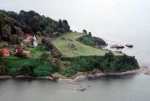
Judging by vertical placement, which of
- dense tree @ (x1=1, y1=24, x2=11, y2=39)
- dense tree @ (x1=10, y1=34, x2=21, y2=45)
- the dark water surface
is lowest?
the dark water surface

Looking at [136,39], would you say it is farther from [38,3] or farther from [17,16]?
[38,3]

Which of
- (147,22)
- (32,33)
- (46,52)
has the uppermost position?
(147,22)

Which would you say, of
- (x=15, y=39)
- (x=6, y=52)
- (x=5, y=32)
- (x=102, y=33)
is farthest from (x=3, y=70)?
(x=102, y=33)

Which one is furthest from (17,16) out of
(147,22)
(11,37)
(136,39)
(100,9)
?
(100,9)

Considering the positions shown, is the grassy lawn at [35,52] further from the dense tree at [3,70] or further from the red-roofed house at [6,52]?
the dense tree at [3,70]

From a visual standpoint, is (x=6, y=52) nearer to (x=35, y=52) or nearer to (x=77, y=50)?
(x=35, y=52)

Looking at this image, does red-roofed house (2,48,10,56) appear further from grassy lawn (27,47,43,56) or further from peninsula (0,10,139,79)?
grassy lawn (27,47,43,56)

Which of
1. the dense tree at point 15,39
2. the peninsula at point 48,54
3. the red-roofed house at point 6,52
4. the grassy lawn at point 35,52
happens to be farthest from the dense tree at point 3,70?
the dense tree at point 15,39

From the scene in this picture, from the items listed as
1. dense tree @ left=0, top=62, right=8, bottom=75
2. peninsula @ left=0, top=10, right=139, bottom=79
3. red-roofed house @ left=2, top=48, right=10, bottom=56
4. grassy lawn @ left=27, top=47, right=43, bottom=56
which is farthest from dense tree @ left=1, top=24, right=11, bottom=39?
dense tree @ left=0, top=62, right=8, bottom=75
